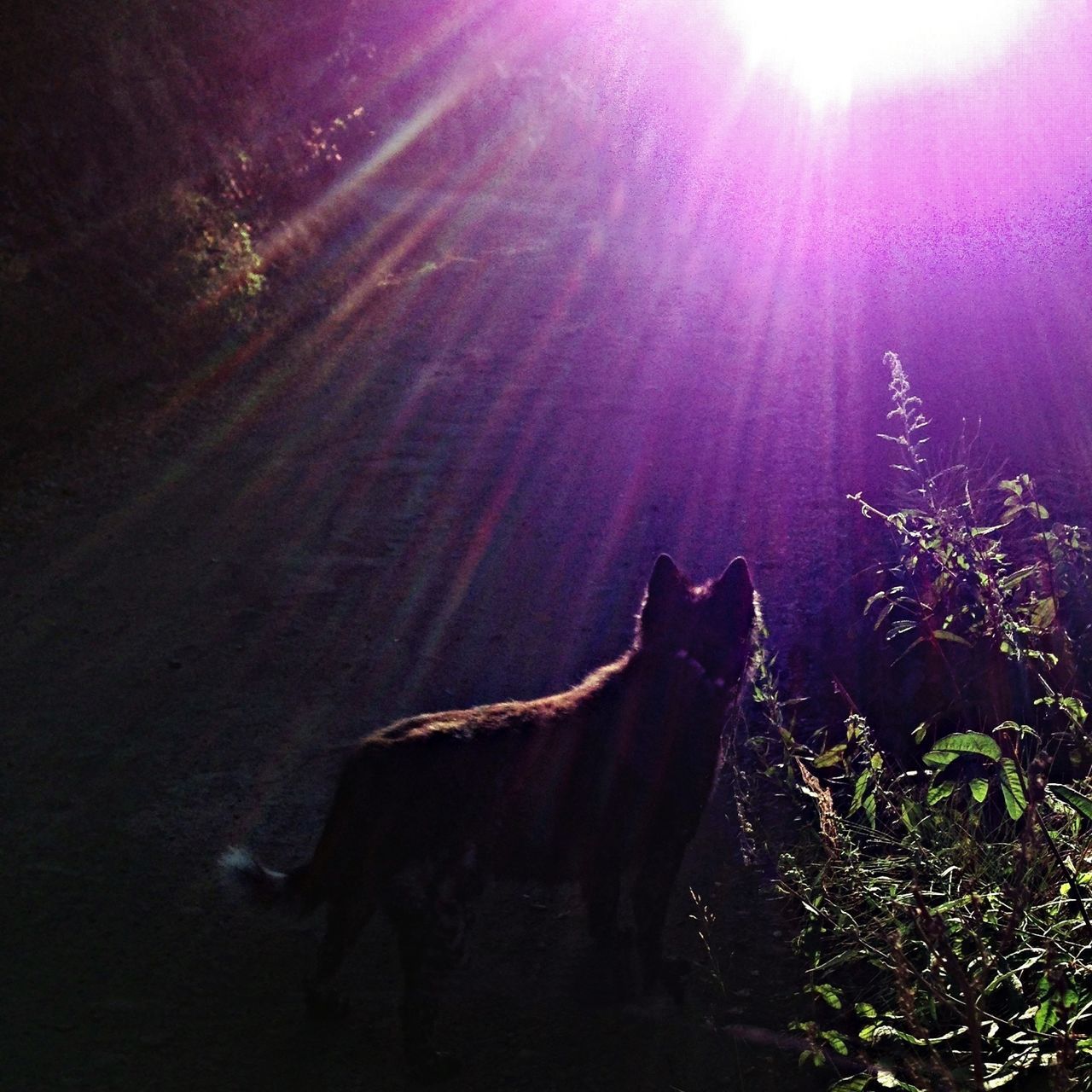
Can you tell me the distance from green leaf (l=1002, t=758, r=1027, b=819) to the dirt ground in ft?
5.05

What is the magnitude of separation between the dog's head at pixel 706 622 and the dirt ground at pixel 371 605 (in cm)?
120

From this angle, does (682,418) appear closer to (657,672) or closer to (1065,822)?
(657,672)

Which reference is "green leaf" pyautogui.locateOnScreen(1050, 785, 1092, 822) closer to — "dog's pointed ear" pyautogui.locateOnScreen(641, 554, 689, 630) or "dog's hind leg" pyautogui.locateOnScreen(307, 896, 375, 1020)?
"dog's pointed ear" pyautogui.locateOnScreen(641, 554, 689, 630)

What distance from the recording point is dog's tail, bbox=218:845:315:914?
438cm

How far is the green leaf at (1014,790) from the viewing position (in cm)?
309

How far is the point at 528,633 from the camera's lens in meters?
7.44

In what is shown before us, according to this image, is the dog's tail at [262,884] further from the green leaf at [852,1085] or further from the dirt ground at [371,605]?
the green leaf at [852,1085]

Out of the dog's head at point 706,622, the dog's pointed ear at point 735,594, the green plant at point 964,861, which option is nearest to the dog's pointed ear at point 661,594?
the dog's head at point 706,622

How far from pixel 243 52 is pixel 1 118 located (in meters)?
3.80

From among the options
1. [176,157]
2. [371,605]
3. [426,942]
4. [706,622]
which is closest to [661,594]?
[706,622]

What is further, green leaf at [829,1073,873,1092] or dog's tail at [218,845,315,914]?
dog's tail at [218,845,315,914]

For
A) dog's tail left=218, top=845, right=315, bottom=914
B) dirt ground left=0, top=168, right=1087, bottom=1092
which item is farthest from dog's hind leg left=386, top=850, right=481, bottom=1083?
dog's tail left=218, top=845, right=315, bottom=914

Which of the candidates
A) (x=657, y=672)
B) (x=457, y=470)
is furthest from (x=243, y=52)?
(x=657, y=672)

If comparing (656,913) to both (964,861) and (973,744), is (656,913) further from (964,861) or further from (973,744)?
(973,744)
